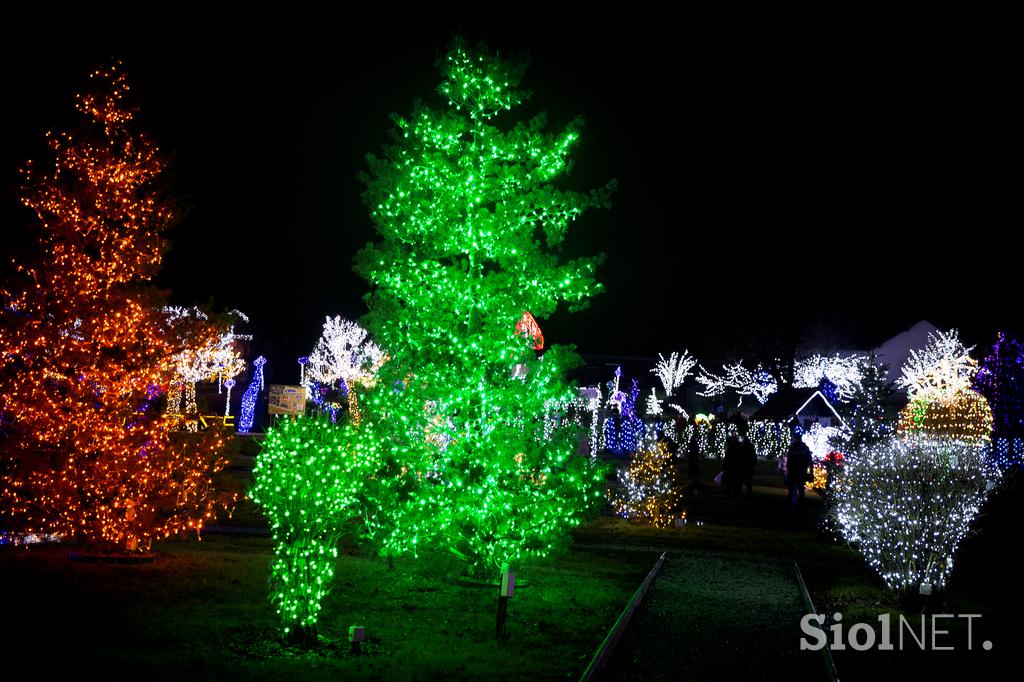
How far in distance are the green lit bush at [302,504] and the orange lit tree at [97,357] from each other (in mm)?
4254

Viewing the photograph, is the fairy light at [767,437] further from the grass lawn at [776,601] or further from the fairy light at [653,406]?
the grass lawn at [776,601]

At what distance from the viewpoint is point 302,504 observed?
8.05 m

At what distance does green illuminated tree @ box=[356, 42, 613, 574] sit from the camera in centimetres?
1121

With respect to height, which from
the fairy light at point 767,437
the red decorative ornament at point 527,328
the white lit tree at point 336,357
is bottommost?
the red decorative ornament at point 527,328

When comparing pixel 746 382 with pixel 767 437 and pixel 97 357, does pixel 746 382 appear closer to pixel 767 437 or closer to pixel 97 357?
pixel 767 437

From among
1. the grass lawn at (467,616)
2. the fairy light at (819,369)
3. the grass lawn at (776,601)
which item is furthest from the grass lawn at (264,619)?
the fairy light at (819,369)

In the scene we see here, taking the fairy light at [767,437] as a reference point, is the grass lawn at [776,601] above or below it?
below

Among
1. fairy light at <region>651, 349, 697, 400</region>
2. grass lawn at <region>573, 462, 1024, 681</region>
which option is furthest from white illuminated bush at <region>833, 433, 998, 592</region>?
fairy light at <region>651, 349, 697, 400</region>

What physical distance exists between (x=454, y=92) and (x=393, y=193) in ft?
5.47

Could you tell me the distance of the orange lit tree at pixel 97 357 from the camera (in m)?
11.4

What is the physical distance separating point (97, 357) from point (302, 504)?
17.4ft

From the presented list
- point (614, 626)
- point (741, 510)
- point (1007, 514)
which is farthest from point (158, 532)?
point (1007, 514)

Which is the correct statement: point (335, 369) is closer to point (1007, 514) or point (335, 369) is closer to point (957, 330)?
point (957, 330)

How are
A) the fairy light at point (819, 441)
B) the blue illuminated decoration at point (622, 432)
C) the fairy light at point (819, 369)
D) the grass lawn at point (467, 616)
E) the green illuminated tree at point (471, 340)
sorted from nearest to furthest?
the grass lawn at point (467, 616) → the green illuminated tree at point (471, 340) → the fairy light at point (819, 441) → the blue illuminated decoration at point (622, 432) → the fairy light at point (819, 369)
